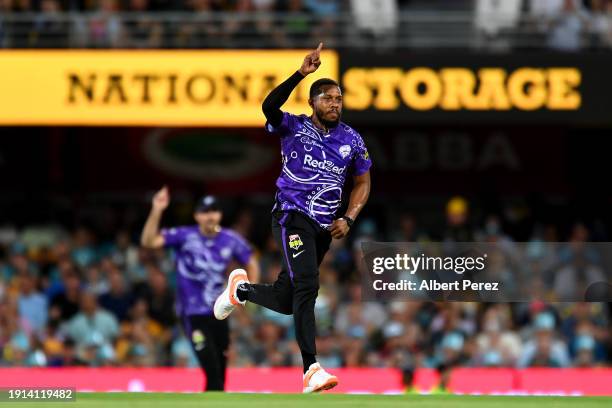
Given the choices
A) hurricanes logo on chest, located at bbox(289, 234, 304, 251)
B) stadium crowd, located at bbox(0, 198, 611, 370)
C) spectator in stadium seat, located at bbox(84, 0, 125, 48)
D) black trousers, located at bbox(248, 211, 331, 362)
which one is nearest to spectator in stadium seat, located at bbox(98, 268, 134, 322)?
stadium crowd, located at bbox(0, 198, 611, 370)

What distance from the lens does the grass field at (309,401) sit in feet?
28.9

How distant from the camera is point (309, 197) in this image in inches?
368

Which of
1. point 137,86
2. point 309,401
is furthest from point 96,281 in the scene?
point 309,401

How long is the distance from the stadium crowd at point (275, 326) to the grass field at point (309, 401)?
5.78m

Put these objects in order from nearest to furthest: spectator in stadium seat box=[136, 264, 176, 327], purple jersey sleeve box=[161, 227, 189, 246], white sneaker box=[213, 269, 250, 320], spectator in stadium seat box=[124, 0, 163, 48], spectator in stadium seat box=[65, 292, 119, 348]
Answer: white sneaker box=[213, 269, 250, 320], purple jersey sleeve box=[161, 227, 189, 246], spectator in stadium seat box=[65, 292, 119, 348], spectator in stadium seat box=[136, 264, 176, 327], spectator in stadium seat box=[124, 0, 163, 48]

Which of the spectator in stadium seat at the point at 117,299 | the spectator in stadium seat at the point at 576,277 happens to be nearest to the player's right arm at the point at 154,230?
the spectator in stadium seat at the point at 576,277

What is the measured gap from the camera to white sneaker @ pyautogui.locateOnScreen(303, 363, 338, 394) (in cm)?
900

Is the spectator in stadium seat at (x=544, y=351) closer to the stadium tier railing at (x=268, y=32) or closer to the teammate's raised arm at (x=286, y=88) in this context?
the stadium tier railing at (x=268, y=32)

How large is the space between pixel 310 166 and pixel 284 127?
1.03ft

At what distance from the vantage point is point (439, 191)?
814 inches

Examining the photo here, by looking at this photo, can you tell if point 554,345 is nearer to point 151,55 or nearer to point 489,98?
point 489,98

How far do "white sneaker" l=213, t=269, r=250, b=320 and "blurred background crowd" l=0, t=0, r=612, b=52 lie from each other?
7.54 meters

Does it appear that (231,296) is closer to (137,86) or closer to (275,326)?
(275,326)

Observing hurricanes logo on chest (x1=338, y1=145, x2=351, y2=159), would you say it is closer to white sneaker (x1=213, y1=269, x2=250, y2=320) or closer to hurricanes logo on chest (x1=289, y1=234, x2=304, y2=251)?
hurricanes logo on chest (x1=289, y1=234, x2=304, y2=251)
